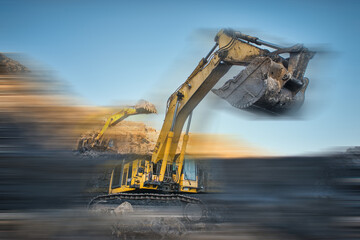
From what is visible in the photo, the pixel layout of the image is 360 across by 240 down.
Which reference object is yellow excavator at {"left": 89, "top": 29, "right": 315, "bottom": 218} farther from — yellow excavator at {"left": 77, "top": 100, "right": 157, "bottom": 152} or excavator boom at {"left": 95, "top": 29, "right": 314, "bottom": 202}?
yellow excavator at {"left": 77, "top": 100, "right": 157, "bottom": 152}

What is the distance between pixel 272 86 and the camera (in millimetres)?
4836

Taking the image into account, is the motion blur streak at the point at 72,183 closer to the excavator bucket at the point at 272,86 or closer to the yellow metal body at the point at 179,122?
the excavator bucket at the point at 272,86

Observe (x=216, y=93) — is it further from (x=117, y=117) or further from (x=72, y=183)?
(x=117, y=117)

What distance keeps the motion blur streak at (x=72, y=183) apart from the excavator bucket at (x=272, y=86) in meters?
2.99

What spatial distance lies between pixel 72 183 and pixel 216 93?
4.85 m

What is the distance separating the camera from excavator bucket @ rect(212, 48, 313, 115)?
16.0ft

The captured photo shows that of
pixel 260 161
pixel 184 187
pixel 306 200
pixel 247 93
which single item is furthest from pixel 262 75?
pixel 184 187

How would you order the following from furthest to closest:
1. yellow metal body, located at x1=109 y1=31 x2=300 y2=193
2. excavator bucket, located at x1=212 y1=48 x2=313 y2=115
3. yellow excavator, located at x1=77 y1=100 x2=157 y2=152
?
yellow excavator, located at x1=77 y1=100 x2=157 y2=152, yellow metal body, located at x1=109 y1=31 x2=300 y2=193, excavator bucket, located at x1=212 y1=48 x2=313 y2=115

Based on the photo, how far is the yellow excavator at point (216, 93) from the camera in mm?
4961

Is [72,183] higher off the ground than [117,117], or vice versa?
Answer: [117,117]

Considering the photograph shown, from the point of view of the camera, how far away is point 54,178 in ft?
3.44

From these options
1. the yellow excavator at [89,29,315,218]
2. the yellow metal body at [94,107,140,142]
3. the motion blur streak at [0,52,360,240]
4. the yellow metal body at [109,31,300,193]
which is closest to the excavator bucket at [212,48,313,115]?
the yellow excavator at [89,29,315,218]

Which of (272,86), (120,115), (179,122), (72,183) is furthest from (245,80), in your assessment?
(120,115)

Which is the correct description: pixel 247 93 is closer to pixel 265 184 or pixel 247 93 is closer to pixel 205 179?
pixel 265 184
